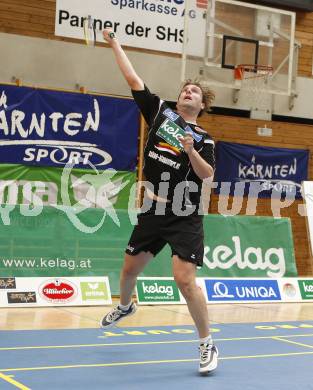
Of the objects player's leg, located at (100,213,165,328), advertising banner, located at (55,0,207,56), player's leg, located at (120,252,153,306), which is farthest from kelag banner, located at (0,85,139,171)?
player's leg, located at (100,213,165,328)

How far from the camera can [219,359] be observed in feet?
20.0

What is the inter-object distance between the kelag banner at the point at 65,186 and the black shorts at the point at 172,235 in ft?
25.1

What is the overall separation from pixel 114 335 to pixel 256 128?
11.0 m

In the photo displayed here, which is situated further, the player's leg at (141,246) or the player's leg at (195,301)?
the player's leg at (141,246)

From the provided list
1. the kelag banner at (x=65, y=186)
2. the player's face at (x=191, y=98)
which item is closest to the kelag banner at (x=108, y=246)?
the kelag banner at (x=65, y=186)

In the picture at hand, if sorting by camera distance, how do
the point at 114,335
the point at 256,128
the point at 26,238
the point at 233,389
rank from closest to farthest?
1. the point at 233,389
2. the point at 114,335
3. the point at 26,238
4. the point at 256,128

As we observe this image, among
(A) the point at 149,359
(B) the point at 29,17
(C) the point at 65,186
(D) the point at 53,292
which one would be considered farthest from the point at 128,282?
(B) the point at 29,17

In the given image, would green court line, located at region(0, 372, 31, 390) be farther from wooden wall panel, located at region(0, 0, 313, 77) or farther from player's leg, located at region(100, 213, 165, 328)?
wooden wall panel, located at region(0, 0, 313, 77)

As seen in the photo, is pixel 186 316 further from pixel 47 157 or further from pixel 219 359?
pixel 47 157

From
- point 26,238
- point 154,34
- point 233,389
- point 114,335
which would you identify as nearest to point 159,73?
point 154,34

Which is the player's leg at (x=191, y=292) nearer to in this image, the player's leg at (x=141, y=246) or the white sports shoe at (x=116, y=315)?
the player's leg at (x=141, y=246)

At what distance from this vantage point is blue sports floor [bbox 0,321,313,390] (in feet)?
16.7

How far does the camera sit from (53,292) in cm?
943

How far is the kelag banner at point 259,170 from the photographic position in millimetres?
16531
